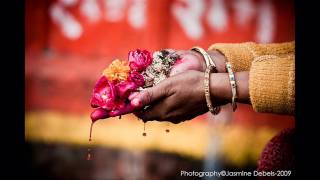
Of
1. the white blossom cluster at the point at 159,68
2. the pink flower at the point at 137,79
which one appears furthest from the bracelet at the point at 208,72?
the pink flower at the point at 137,79

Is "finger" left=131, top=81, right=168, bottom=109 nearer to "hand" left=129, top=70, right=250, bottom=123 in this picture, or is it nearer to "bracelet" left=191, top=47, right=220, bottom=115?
"hand" left=129, top=70, right=250, bottom=123

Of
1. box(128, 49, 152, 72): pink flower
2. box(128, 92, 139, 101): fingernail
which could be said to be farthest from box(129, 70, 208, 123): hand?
box(128, 49, 152, 72): pink flower

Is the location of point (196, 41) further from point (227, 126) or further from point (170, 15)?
point (227, 126)

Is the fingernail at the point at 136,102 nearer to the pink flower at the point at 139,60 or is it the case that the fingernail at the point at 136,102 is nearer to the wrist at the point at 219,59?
the pink flower at the point at 139,60

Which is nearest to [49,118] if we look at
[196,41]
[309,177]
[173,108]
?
[173,108]

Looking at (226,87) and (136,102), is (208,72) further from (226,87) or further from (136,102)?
(136,102)

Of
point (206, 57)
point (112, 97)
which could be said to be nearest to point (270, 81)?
point (206, 57)

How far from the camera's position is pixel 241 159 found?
201cm

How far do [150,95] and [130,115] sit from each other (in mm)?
215

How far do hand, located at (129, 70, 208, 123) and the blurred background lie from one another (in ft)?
0.41

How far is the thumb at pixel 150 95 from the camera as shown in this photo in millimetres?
1835

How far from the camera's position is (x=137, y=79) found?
74.5 inches

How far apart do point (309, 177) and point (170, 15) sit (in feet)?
2.72

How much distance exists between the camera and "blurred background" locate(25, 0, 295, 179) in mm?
2021
